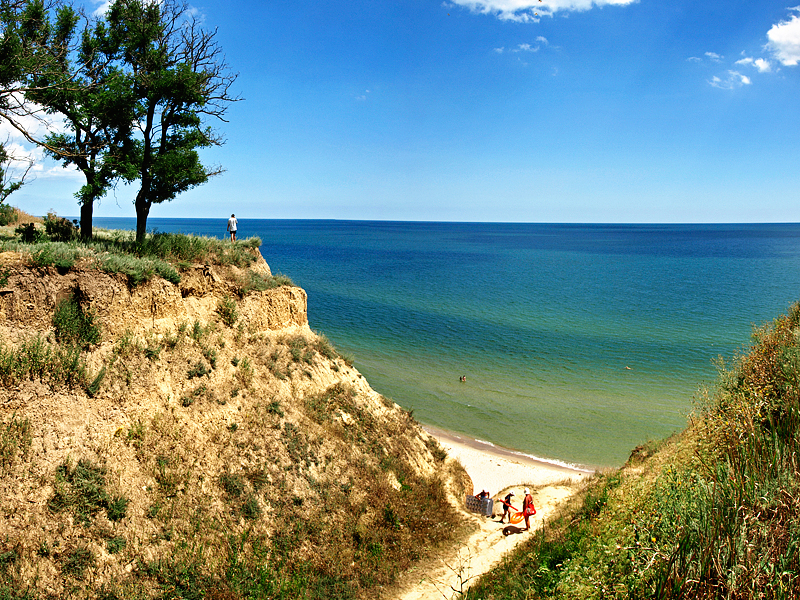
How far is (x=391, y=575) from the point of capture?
40.8 feet

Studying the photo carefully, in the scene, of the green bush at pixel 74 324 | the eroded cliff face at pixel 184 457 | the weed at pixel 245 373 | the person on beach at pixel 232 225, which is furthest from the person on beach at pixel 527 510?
the person on beach at pixel 232 225

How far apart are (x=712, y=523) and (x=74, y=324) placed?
49.3 feet

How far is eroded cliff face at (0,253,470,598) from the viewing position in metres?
9.98

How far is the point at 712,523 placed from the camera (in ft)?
20.1

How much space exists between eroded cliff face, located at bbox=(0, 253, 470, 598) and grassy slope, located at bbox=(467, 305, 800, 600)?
15.1 feet

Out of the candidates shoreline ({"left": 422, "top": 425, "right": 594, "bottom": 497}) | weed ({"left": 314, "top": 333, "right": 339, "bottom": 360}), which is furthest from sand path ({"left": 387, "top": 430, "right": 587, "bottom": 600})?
weed ({"left": 314, "top": 333, "right": 339, "bottom": 360})

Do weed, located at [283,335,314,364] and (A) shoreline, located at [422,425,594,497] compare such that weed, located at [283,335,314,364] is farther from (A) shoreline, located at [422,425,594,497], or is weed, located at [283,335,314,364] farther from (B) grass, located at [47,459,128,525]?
(A) shoreline, located at [422,425,594,497]

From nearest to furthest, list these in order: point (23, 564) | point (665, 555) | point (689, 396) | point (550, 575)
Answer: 1. point (665, 555)
2. point (23, 564)
3. point (550, 575)
4. point (689, 396)

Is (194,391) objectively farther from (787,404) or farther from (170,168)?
(787,404)

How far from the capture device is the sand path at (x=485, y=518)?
12.4 m

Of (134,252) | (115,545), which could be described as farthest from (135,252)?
(115,545)

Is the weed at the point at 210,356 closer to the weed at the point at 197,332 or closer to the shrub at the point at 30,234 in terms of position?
the weed at the point at 197,332

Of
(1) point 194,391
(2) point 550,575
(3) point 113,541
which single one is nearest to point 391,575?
(2) point 550,575

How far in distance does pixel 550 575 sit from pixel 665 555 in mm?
4255
